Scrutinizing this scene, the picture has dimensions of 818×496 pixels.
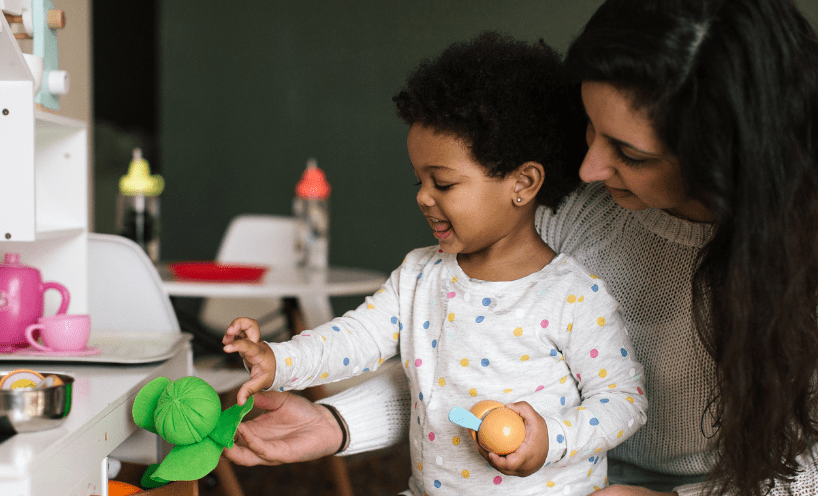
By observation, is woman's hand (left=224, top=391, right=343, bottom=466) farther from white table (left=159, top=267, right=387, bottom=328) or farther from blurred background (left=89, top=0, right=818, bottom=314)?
blurred background (left=89, top=0, right=818, bottom=314)

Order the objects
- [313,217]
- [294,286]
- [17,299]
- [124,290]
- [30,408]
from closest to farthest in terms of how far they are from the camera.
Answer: [30,408], [17,299], [124,290], [294,286], [313,217]

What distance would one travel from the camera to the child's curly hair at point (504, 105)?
0.95 meters

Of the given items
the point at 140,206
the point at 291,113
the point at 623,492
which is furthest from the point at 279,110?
the point at 623,492

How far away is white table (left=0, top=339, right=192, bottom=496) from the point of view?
630mm

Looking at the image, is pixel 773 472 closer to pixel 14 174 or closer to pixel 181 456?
pixel 181 456

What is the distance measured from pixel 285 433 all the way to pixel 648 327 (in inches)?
22.6

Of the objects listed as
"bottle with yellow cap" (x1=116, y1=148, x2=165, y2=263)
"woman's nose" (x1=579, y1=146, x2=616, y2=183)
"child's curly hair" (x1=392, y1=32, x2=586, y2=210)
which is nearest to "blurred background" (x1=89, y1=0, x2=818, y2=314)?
"bottle with yellow cap" (x1=116, y1=148, x2=165, y2=263)

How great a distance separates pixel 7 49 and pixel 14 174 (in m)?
0.17

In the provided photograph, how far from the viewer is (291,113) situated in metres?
3.57

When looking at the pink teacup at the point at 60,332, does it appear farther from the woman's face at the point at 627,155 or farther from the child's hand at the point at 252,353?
the woman's face at the point at 627,155

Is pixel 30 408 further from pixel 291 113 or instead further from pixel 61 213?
pixel 291 113

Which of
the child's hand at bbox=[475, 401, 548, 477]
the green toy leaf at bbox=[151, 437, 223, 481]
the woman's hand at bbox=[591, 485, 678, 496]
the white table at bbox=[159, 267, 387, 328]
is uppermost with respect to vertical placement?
the child's hand at bbox=[475, 401, 548, 477]

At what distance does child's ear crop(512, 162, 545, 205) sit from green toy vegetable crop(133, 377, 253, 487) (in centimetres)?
47

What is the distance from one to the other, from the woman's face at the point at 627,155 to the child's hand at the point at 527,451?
311mm
